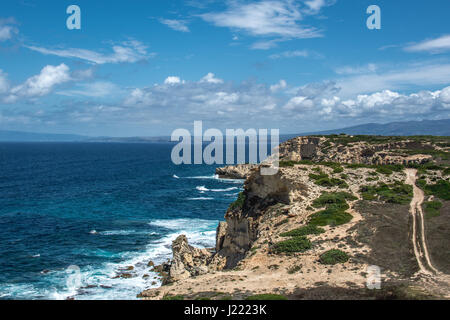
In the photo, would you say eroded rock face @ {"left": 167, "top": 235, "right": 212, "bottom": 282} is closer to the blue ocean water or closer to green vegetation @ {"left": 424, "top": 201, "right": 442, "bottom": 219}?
the blue ocean water

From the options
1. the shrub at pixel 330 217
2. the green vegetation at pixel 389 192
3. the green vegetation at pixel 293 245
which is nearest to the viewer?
the green vegetation at pixel 293 245

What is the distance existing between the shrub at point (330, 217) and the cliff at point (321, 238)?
79 millimetres

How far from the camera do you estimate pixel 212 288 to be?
18328mm

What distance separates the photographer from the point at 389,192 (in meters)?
32.0

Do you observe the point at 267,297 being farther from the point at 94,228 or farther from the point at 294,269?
the point at 94,228

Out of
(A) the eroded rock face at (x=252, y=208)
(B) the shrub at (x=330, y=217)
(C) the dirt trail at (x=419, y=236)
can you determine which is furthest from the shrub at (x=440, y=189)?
(A) the eroded rock face at (x=252, y=208)

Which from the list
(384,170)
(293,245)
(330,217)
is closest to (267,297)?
(293,245)

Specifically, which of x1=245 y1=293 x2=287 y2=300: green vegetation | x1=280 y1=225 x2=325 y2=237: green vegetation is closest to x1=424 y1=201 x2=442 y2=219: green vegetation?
x1=280 y1=225 x2=325 y2=237: green vegetation

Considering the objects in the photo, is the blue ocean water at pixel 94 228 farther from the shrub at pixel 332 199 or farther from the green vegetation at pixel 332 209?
the shrub at pixel 332 199

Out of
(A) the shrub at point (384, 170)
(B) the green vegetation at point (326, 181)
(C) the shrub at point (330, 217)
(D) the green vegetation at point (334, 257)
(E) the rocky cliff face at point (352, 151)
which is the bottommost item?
(D) the green vegetation at point (334, 257)

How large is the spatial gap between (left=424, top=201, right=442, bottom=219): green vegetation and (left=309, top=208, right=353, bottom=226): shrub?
6286mm

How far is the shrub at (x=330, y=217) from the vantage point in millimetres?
25875

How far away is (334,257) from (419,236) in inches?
283

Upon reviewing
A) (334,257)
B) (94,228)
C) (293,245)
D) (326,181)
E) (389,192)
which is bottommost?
(94,228)
